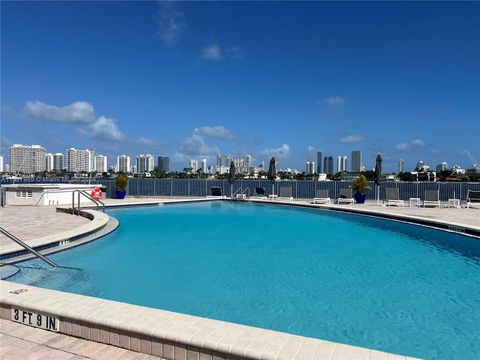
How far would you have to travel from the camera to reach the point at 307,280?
218 inches

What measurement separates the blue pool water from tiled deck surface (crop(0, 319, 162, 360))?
1.58 metres

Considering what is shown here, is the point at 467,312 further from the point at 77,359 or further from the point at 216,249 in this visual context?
the point at 216,249

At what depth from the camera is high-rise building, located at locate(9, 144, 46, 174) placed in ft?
222

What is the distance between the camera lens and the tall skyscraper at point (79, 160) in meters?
97.5

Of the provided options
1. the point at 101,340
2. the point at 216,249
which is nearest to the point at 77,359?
the point at 101,340

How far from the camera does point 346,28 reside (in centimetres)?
1650

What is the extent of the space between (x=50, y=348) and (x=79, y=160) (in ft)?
358

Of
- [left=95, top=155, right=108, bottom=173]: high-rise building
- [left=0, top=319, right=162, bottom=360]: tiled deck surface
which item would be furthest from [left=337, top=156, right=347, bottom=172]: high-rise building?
[left=0, top=319, right=162, bottom=360]: tiled deck surface

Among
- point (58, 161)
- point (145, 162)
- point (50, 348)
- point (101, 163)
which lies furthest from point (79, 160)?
point (50, 348)

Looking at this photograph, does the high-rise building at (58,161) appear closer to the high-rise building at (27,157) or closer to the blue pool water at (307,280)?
the high-rise building at (27,157)

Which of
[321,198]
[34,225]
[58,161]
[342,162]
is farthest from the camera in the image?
[342,162]

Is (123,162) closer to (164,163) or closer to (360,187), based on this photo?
(164,163)

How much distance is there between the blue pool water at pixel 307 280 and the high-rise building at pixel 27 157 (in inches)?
2694

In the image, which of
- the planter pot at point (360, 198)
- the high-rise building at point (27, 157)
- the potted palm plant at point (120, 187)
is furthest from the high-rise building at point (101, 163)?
the planter pot at point (360, 198)
